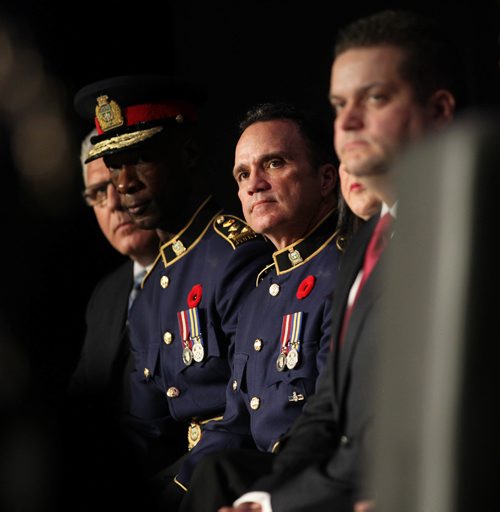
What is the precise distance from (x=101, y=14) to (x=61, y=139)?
1.39ft

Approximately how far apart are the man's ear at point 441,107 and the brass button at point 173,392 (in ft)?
4.08

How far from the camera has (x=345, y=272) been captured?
1.80 m

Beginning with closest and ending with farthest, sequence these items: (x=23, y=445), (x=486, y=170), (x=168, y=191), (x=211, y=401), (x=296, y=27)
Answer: (x=486, y=170), (x=23, y=445), (x=211, y=401), (x=168, y=191), (x=296, y=27)

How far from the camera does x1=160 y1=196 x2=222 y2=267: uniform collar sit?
279cm

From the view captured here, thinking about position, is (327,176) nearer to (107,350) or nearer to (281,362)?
(281,362)

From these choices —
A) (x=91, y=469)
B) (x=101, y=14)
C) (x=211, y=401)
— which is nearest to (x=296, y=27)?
(x=101, y=14)

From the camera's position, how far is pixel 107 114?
2885 mm

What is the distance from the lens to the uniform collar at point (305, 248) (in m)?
2.34

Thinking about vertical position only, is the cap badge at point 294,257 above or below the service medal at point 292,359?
above

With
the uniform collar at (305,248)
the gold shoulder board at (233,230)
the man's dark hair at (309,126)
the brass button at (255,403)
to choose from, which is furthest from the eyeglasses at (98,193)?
the brass button at (255,403)

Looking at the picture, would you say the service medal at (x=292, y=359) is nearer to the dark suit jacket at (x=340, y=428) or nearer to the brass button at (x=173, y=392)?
the dark suit jacket at (x=340, y=428)

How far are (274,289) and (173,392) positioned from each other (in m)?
0.45

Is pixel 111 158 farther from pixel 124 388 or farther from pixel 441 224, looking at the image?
pixel 441 224

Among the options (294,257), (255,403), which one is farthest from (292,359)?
(294,257)
